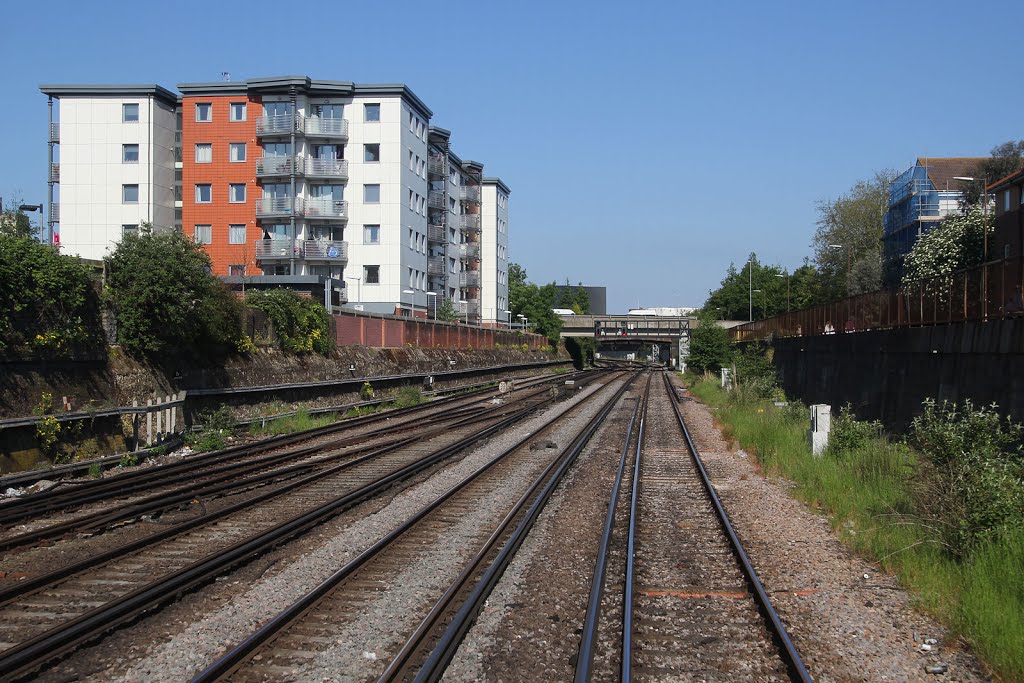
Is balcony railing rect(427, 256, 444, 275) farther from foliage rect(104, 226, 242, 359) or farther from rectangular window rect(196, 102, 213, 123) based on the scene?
foliage rect(104, 226, 242, 359)

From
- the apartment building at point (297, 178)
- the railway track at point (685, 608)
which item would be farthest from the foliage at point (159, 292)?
the apartment building at point (297, 178)

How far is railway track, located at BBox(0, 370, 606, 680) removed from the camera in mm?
6617

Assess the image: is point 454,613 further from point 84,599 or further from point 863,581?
point 863,581

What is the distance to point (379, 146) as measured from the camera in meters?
55.3

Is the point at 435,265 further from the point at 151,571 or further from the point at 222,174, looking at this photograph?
the point at 151,571

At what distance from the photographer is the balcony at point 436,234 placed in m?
66.3

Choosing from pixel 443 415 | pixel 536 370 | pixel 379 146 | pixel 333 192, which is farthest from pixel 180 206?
pixel 443 415

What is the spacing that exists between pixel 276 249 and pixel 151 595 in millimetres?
48515

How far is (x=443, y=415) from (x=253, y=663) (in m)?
22.0

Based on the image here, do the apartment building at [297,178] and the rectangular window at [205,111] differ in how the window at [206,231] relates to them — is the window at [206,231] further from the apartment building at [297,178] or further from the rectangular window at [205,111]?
the rectangular window at [205,111]

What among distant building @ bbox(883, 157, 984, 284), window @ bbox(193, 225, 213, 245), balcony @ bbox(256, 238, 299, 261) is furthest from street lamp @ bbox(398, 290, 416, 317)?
distant building @ bbox(883, 157, 984, 284)

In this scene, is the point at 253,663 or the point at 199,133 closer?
the point at 253,663

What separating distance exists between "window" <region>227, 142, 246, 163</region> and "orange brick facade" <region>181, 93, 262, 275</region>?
13 centimetres

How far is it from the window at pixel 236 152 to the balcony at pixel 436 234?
50.8 ft
